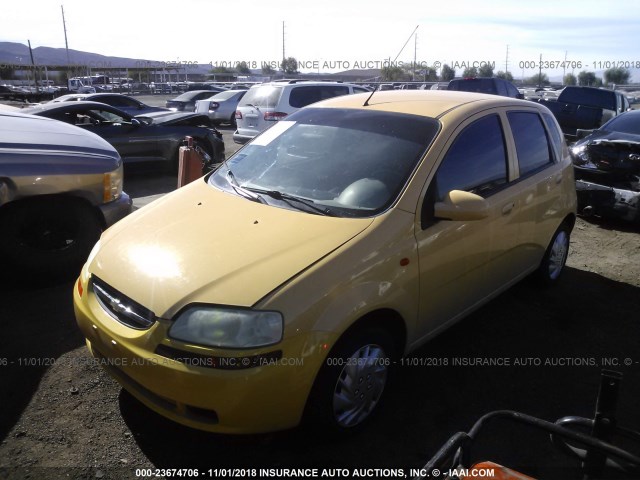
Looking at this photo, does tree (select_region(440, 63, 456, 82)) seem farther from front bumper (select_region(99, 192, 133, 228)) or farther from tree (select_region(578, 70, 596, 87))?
front bumper (select_region(99, 192, 133, 228))

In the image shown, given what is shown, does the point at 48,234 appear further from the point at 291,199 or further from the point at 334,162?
the point at 334,162

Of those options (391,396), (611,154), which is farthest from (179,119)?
(391,396)

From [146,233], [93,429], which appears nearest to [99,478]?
[93,429]

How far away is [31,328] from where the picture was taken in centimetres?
374

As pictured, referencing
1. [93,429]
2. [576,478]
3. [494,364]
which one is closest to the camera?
[576,478]

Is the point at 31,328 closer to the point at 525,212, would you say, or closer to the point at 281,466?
the point at 281,466

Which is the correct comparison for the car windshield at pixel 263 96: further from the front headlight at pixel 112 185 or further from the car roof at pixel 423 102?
the car roof at pixel 423 102

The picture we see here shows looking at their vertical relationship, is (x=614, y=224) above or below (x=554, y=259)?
below

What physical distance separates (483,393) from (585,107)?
12.0 metres

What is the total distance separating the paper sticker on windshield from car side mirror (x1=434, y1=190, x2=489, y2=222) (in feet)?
4.60

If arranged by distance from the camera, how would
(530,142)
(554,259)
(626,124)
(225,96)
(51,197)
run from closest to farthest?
1. (530,142)
2. (51,197)
3. (554,259)
4. (626,124)
5. (225,96)

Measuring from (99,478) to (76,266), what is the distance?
253 centimetres

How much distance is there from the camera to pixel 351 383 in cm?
257

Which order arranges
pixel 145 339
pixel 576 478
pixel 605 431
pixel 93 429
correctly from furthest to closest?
pixel 93 429 < pixel 576 478 < pixel 145 339 < pixel 605 431
